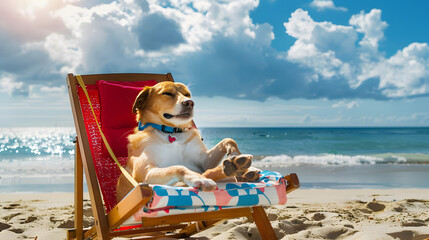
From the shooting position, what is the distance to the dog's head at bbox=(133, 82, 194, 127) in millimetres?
2484

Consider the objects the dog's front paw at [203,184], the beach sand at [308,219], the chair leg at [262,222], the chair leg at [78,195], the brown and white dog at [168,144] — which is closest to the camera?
the dog's front paw at [203,184]

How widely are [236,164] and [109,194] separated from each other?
107 cm

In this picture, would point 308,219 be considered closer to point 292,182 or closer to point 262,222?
point 262,222

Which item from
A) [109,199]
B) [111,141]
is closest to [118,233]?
[109,199]

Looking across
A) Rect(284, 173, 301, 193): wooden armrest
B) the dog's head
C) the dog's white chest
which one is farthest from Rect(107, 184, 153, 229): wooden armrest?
Rect(284, 173, 301, 193): wooden armrest

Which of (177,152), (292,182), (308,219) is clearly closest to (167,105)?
(177,152)

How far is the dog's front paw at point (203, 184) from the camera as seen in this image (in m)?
2.05

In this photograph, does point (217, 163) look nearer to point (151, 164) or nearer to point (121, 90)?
point (151, 164)

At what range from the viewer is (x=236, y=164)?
2090 millimetres

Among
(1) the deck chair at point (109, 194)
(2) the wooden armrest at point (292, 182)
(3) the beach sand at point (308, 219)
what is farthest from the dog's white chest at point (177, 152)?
(3) the beach sand at point (308, 219)

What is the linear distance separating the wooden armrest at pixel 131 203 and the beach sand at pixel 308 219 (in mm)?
1221

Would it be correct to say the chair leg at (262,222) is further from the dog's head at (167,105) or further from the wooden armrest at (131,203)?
the wooden armrest at (131,203)

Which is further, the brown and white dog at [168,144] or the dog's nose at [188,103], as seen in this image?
the dog's nose at [188,103]

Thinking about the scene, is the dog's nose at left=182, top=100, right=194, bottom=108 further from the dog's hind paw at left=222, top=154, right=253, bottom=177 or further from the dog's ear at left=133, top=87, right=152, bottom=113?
the dog's hind paw at left=222, top=154, right=253, bottom=177
